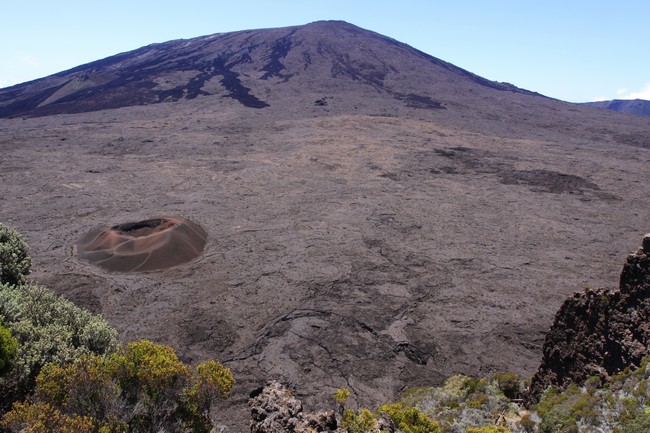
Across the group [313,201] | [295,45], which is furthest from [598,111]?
[313,201]

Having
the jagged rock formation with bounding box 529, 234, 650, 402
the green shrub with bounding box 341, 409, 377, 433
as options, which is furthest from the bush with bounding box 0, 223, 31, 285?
the jagged rock formation with bounding box 529, 234, 650, 402

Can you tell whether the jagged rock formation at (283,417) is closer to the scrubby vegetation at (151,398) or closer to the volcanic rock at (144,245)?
the scrubby vegetation at (151,398)

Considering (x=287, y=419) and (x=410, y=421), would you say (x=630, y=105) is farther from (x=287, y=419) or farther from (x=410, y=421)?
(x=287, y=419)

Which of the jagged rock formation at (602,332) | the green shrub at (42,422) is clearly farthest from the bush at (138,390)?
the jagged rock formation at (602,332)

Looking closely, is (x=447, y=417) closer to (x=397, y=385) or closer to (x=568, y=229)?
(x=397, y=385)

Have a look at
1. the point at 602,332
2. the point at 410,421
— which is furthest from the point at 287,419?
the point at 602,332

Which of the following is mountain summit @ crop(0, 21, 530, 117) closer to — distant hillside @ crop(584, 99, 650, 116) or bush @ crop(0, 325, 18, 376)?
bush @ crop(0, 325, 18, 376)
